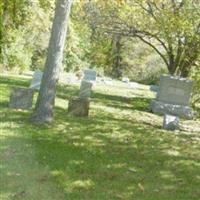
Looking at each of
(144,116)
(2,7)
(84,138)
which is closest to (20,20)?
(2,7)

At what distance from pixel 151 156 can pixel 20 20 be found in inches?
807

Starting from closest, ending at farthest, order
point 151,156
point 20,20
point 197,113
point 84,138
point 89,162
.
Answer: point 89,162, point 151,156, point 84,138, point 197,113, point 20,20

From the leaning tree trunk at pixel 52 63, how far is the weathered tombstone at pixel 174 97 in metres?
7.81

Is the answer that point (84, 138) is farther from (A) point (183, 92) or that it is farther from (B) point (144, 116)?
(A) point (183, 92)

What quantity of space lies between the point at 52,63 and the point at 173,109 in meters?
8.35

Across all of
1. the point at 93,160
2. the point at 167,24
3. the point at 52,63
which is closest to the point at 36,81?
the point at 167,24

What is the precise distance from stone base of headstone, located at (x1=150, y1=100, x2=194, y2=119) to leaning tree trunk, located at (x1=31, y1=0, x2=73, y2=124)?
25.5 feet

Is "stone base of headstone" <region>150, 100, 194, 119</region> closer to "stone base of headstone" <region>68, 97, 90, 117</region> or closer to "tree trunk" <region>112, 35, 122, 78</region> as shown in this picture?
"stone base of headstone" <region>68, 97, 90, 117</region>

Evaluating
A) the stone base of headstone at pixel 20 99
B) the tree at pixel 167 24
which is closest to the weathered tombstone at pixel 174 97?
the tree at pixel 167 24

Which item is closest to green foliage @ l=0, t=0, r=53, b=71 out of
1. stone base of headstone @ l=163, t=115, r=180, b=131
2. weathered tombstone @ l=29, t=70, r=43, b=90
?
weathered tombstone @ l=29, t=70, r=43, b=90

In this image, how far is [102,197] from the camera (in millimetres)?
7316

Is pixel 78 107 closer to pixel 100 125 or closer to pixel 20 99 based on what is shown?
pixel 100 125

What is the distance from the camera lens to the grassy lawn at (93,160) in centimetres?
755

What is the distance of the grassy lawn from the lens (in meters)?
7.55
